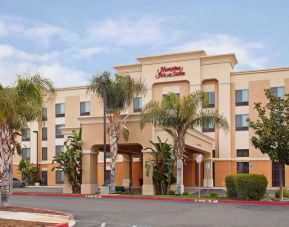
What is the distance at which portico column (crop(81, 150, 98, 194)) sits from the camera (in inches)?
1393

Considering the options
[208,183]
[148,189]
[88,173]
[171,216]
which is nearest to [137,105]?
[208,183]

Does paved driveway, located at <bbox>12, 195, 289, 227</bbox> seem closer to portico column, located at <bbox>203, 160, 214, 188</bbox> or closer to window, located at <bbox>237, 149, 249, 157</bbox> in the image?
portico column, located at <bbox>203, 160, 214, 188</bbox>

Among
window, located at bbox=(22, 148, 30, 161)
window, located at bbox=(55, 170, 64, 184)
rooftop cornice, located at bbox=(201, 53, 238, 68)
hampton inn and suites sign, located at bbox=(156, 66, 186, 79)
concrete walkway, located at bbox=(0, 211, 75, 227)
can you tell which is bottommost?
window, located at bbox=(55, 170, 64, 184)

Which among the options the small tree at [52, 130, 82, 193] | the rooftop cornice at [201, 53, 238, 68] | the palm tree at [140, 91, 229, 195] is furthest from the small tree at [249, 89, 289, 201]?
the rooftop cornice at [201, 53, 238, 68]

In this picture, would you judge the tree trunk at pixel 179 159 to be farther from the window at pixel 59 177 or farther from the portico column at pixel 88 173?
the window at pixel 59 177

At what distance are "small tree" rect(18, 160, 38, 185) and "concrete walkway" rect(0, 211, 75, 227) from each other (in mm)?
43540

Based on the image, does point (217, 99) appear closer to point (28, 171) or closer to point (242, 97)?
point (242, 97)

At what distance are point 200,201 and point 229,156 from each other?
2506 centimetres

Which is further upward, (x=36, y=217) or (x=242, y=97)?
(x=242, y=97)

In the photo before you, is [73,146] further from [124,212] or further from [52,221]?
[52,221]

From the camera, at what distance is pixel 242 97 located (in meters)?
52.0

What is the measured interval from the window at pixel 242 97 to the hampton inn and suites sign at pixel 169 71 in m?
6.32

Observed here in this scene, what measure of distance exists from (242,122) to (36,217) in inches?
1463

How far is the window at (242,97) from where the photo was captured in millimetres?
51656
